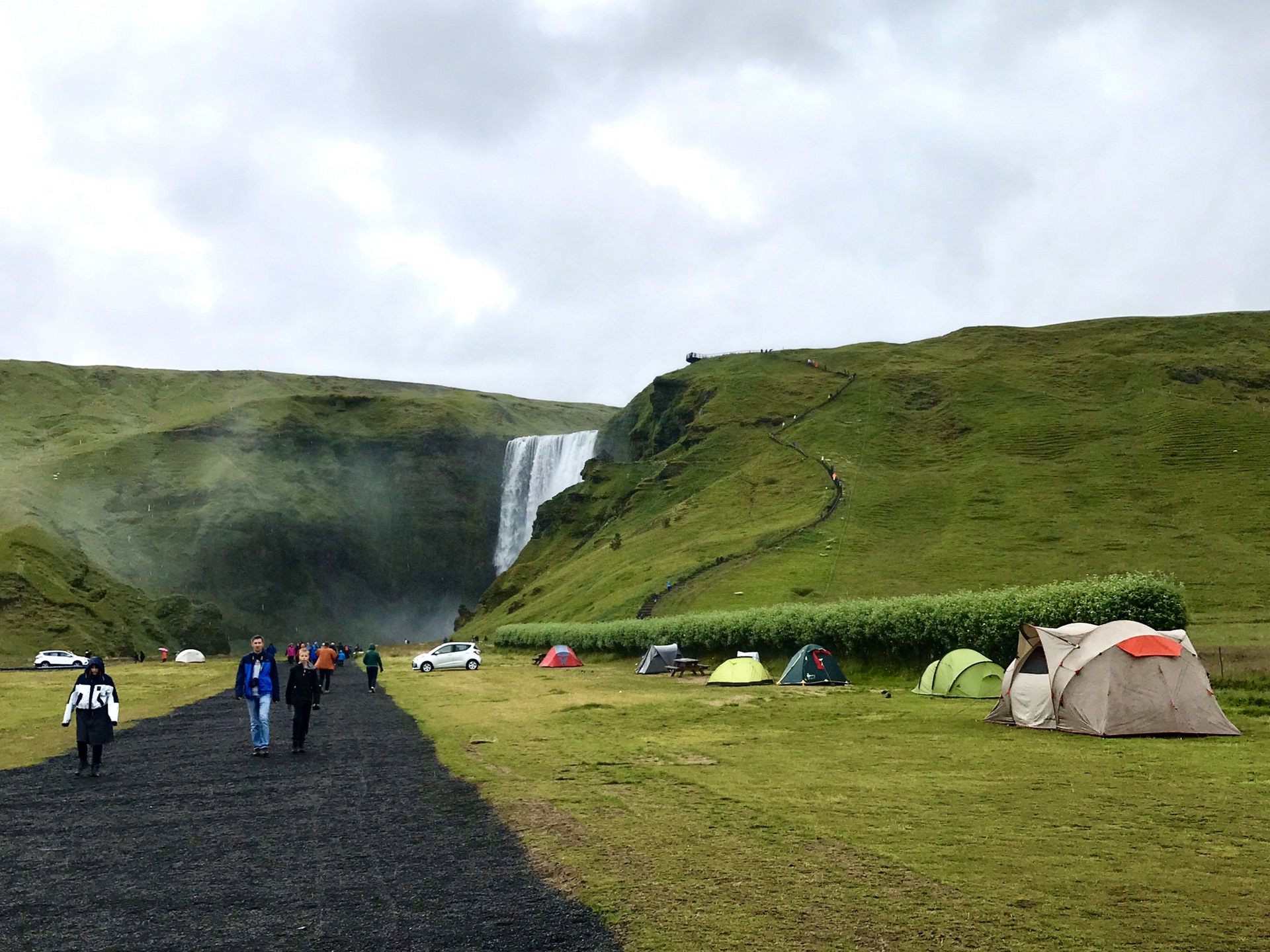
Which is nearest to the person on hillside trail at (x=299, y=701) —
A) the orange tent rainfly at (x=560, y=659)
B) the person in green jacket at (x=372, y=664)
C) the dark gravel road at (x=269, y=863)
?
the dark gravel road at (x=269, y=863)

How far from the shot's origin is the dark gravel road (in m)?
8.25

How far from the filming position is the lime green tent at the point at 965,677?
33094 millimetres

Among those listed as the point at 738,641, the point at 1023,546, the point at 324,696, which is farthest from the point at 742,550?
the point at 324,696

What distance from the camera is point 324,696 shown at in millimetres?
38562

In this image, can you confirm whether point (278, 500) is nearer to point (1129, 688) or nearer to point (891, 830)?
point (1129, 688)

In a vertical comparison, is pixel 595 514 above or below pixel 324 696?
above

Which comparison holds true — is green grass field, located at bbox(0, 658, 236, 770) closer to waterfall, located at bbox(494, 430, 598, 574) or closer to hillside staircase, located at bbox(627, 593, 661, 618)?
hillside staircase, located at bbox(627, 593, 661, 618)

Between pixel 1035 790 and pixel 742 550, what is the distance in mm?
72509

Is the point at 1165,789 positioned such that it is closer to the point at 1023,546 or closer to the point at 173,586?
the point at 1023,546

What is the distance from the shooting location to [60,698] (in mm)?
38500

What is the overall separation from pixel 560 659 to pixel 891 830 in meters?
50.2

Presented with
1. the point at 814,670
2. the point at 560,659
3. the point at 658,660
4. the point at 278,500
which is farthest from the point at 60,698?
the point at 278,500

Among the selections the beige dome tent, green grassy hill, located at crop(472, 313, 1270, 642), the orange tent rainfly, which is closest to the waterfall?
green grassy hill, located at crop(472, 313, 1270, 642)

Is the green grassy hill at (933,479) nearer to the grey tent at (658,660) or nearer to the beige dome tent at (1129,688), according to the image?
the grey tent at (658,660)
